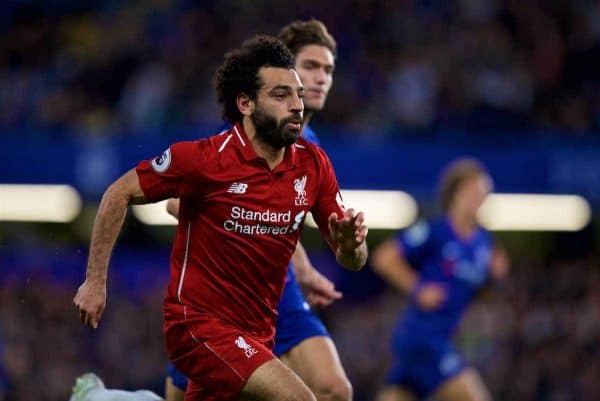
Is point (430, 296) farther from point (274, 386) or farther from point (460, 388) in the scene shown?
point (274, 386)

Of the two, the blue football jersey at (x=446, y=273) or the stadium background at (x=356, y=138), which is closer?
the blue football jersey at (x=446, y=273)

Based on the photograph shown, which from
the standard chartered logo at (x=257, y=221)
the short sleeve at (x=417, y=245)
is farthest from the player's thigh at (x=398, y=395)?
the standard chartered logo at (x=257, y=221)

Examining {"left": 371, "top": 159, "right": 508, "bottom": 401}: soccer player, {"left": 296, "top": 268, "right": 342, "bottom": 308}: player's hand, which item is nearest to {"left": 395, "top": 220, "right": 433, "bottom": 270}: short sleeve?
{"left": 371, "top": 159, "right": 508, "bottom": 401}: soccer player

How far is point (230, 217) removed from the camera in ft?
18.5

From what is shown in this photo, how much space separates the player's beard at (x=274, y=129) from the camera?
565cm

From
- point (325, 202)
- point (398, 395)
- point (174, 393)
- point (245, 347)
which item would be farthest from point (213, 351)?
point (398, 395)

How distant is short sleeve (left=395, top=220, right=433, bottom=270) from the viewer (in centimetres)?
969

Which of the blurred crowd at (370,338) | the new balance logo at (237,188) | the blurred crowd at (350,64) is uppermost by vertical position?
the blurred crowd at (350,64)

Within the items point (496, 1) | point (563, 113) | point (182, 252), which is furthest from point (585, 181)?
point (182, 252)

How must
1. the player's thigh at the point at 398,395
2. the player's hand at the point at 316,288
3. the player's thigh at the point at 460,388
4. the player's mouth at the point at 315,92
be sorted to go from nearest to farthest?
1. the player's hand at the point at 316,288
2. the player's mouth at the point at 315,92
3. the player's thigh at the point at 460,388
4. the player's thigh at the point at 398,395

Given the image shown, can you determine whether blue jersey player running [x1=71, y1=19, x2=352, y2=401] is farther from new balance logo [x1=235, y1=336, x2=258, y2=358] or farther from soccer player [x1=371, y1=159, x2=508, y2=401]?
soccer player [x1=371, y1=159, x2=508, y2=401]

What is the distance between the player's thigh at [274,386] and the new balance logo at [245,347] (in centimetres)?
8

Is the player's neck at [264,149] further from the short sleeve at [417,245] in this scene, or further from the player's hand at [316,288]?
the short sleeve at [417,245]

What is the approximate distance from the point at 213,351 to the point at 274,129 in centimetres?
94
